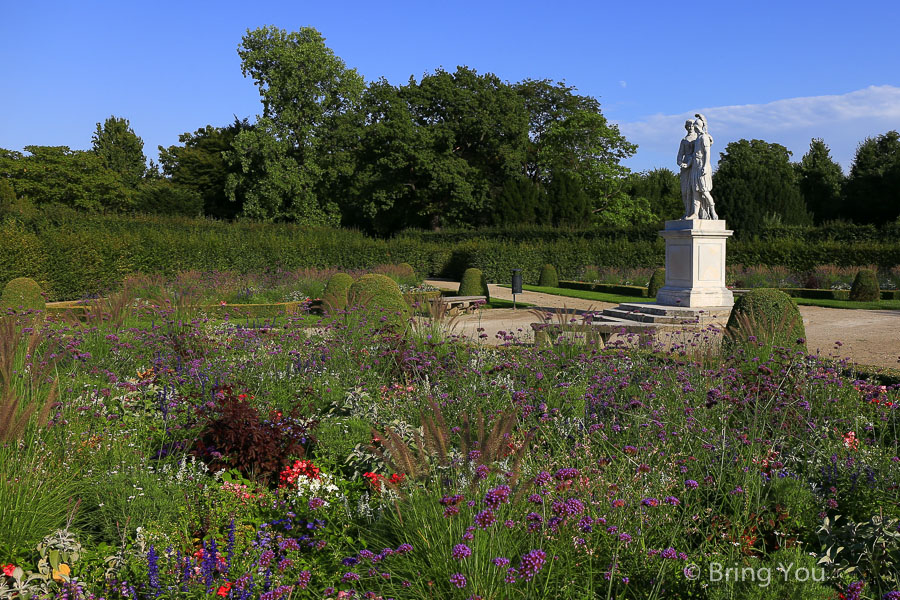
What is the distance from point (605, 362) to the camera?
6016 millimetres

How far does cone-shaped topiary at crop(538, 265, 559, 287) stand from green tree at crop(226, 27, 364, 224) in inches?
673

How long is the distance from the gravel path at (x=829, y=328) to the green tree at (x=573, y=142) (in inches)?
904

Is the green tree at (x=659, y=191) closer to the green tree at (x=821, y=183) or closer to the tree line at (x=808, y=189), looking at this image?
the tree line at (x=808, y=189)

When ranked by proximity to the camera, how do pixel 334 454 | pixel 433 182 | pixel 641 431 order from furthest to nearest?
pixel 433 182, pixel 334 454, pixel 641 431

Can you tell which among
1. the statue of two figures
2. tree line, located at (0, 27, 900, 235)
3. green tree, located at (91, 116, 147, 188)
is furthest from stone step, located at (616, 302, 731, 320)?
green tree, located at (91, 116, 147, 188)

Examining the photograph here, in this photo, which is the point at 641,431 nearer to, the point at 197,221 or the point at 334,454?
the point at 334,454

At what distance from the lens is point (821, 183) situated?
46062 mm

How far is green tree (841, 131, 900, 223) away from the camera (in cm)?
3944

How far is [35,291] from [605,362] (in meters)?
11.0

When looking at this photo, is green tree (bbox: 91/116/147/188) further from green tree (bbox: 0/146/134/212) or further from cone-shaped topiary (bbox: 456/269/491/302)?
cone-shaped topiary (bbox: 456/269/491/302)

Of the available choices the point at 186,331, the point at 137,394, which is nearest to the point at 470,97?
the point at 186,331

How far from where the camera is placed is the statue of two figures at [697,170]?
14.8 meters

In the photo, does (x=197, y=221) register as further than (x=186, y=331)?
Yes

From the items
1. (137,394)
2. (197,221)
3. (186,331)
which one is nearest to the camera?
(137,394)
